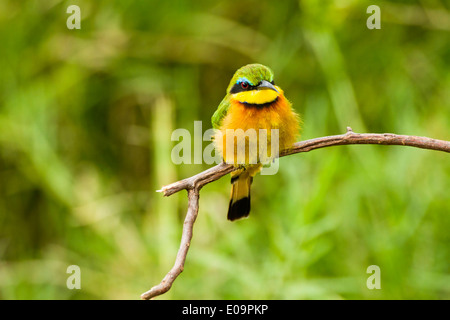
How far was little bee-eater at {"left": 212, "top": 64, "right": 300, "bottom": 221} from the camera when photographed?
2.66 meters

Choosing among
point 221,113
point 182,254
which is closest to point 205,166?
point 221,113

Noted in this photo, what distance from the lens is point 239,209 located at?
320cm

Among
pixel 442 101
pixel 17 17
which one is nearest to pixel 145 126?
pixel 17 17

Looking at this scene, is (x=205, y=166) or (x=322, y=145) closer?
(x=322, y=145)

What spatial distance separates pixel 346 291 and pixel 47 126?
2.53 m

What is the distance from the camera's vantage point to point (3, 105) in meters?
4.67

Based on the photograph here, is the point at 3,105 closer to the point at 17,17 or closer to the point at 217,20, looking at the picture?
the point at 17,17

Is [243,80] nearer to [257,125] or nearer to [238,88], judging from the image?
[238,88]

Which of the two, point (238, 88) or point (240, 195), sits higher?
point (238, 88)

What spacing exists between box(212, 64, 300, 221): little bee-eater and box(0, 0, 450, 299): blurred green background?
0.86 m

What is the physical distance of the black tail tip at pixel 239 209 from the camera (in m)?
3.17

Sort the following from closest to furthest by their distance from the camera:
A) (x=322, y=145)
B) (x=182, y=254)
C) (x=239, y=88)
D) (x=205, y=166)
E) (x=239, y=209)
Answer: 1. (x=182, y=254)
2. (x=322, y=145)
3. (x=239, y=88)
4. (x=239, y=209)
5. (x=205, y=166)

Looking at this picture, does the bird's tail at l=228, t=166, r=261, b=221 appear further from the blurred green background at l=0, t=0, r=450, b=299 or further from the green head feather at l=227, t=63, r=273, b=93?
the green head feather at l=227, t=63, r=273, b=93

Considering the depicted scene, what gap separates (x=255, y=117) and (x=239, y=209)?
2.17ft
